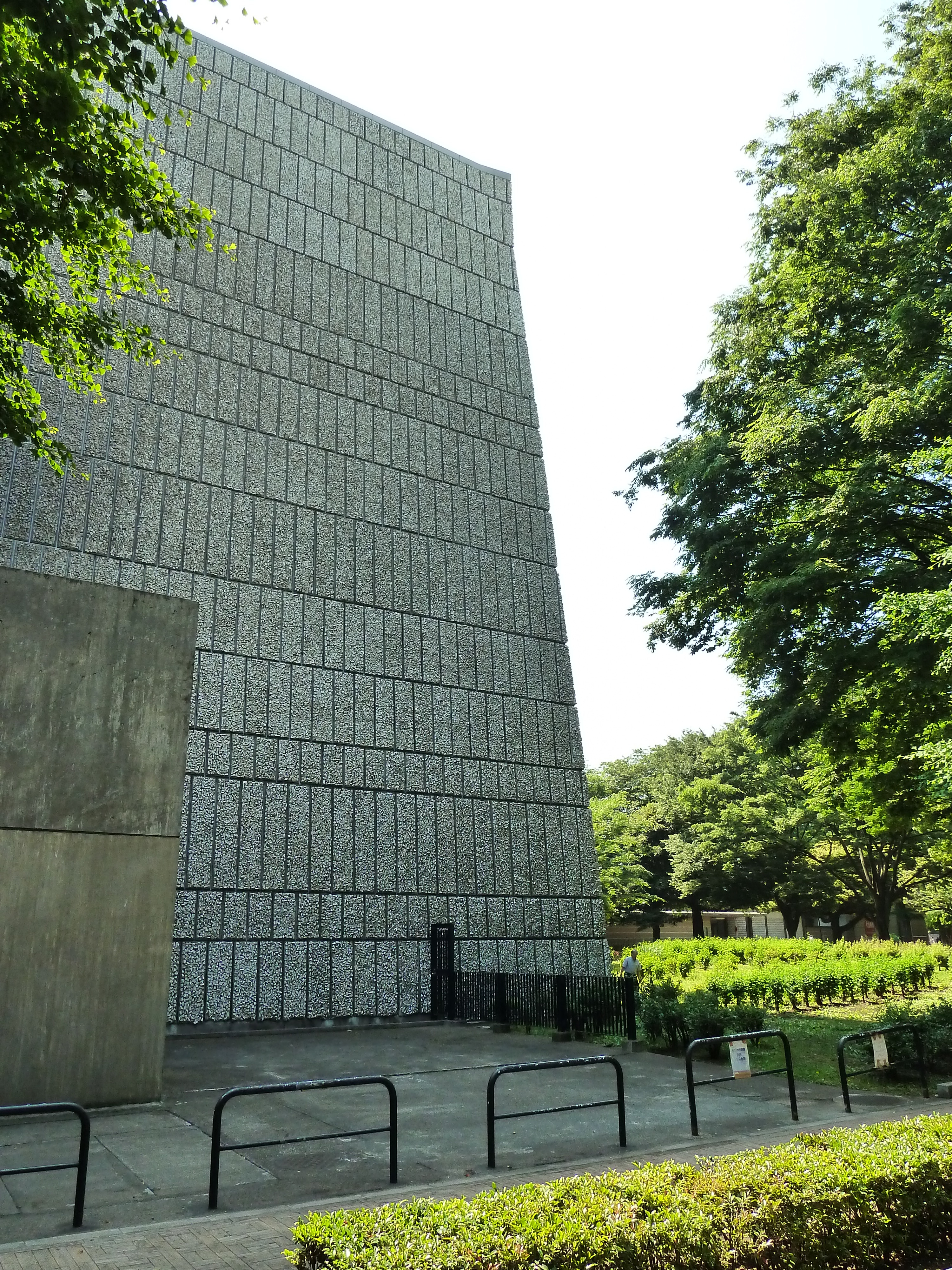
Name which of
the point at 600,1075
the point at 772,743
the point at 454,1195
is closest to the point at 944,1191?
the point at 454,1195

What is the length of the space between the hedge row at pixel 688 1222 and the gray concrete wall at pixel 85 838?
4.82 m

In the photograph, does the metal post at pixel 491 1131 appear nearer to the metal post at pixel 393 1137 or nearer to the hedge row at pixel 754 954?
the metal post at pixel 393 1137

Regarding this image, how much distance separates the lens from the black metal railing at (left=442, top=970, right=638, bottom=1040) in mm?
14422

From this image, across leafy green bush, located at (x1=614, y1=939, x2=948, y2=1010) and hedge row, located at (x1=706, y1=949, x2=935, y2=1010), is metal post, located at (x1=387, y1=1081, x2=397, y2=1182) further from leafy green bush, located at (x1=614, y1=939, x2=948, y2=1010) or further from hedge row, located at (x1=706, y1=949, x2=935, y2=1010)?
hedge row, located at (x1=706, y1=949, x2=935, y2=1010)

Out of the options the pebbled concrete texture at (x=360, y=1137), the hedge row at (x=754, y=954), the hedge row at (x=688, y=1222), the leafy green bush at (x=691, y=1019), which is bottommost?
the pebbled concrete texture at (x=360, y=1137)

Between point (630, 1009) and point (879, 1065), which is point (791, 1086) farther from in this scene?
point (630, 1009)

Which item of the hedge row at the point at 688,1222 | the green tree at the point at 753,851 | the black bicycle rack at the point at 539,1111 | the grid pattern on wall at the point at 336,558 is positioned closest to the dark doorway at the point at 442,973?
the grid pattern on wall at the point at 336,558

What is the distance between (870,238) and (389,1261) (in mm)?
17727

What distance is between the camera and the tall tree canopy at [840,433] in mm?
14469

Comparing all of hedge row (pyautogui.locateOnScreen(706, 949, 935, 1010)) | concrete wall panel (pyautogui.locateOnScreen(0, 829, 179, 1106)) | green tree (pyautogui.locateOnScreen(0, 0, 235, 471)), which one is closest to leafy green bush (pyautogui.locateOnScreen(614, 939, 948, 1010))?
hedge row (pyautogui.locateOnScreen(706, 949, 935, 1010))

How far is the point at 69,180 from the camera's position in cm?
934

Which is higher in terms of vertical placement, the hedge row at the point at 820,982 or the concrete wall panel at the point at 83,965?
the concrete wall panel at the point at 83,965

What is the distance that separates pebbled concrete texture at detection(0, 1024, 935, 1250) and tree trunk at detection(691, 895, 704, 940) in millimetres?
35302

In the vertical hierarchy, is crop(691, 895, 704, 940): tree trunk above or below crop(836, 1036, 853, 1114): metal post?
above
